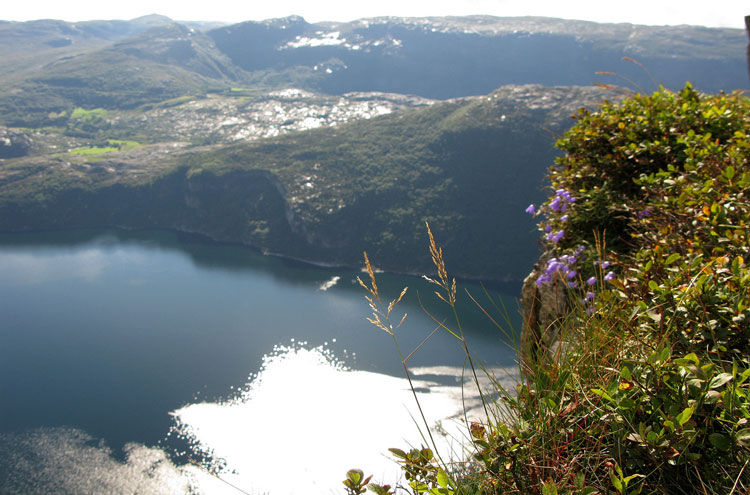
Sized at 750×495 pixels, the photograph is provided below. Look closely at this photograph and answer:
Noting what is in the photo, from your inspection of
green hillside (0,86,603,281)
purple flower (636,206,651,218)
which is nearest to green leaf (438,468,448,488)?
purple flower (636,206,651,218)

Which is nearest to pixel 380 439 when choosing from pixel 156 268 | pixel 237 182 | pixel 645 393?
pixel 645 393

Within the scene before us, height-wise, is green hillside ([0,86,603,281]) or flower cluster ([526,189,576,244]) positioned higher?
flower cluster ([526,189,576,244])

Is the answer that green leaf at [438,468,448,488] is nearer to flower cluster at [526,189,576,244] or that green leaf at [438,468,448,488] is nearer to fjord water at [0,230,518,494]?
flower cluster at [526,189,576,244]

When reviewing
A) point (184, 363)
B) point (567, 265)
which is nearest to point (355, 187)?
point (184, 363)

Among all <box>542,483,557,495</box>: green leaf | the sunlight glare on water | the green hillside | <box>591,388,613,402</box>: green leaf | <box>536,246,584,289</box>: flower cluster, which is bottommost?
the sunlight glare on water

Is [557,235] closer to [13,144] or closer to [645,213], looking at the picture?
[645,213]
